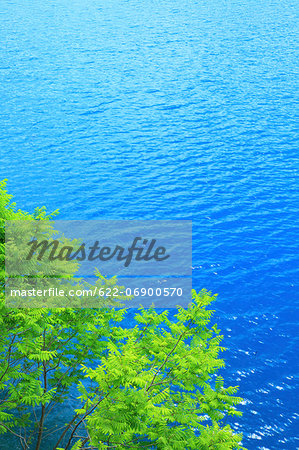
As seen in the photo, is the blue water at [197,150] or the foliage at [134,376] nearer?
the foliage at [134,376]

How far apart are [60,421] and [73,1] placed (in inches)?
2829

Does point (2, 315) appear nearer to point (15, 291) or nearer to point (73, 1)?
point (15, 291)

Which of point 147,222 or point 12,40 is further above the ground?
point 12,40

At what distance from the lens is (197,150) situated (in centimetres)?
3228

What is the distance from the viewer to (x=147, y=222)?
84.4 ft

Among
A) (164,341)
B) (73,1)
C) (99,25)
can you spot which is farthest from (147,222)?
(73,1)

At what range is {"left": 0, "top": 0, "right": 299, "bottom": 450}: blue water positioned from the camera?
19.1 m

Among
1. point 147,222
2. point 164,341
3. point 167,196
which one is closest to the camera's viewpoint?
point 164,341

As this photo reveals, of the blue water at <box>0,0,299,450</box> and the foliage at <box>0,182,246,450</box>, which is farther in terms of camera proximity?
the blue water at <box>0,0,299,450</box>

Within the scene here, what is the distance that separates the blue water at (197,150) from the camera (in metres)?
19.1

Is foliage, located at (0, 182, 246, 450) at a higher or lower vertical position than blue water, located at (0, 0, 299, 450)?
lower

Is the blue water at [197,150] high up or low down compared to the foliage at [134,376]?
up

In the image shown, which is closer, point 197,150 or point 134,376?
point 134,376

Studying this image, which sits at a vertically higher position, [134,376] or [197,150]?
[197,150]
